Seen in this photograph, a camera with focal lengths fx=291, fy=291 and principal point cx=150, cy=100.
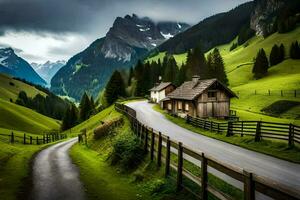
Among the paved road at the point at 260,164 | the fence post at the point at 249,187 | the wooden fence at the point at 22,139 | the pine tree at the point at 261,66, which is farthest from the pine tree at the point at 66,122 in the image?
the fence post at the point at 249,187

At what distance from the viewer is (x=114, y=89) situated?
110125 mm

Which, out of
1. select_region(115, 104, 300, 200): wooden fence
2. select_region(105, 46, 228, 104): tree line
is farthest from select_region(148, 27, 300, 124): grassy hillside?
select_region(115, 104, 300, 200): wooden fence

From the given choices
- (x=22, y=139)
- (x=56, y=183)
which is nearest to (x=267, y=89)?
(x=22, y=139)

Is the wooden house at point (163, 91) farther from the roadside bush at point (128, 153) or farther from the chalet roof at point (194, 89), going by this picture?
the roadside bush at point (128, 153)

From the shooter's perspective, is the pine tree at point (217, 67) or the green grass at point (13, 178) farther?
the pine tree at point (217, 67)

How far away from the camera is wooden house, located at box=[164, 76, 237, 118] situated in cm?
5450

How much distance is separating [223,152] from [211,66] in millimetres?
82503

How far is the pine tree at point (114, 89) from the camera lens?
110 metres

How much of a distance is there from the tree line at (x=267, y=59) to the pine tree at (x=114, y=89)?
53.8 metres

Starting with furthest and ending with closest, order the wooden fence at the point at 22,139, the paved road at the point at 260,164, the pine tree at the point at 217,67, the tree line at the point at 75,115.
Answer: the tree line at the point at 75,115, the pine tree at the point at 217,67, the wooden fence at the point at 22,139, the paved road at the point at 260,164

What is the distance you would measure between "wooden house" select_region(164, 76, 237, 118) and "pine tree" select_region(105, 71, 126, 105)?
173ft

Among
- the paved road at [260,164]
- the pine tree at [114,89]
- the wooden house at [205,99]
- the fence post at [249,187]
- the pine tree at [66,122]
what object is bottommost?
the pine tree at [66,122]

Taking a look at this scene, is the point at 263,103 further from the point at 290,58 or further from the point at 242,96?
the point at 290,58

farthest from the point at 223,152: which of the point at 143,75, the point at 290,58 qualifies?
the point at 290,58
